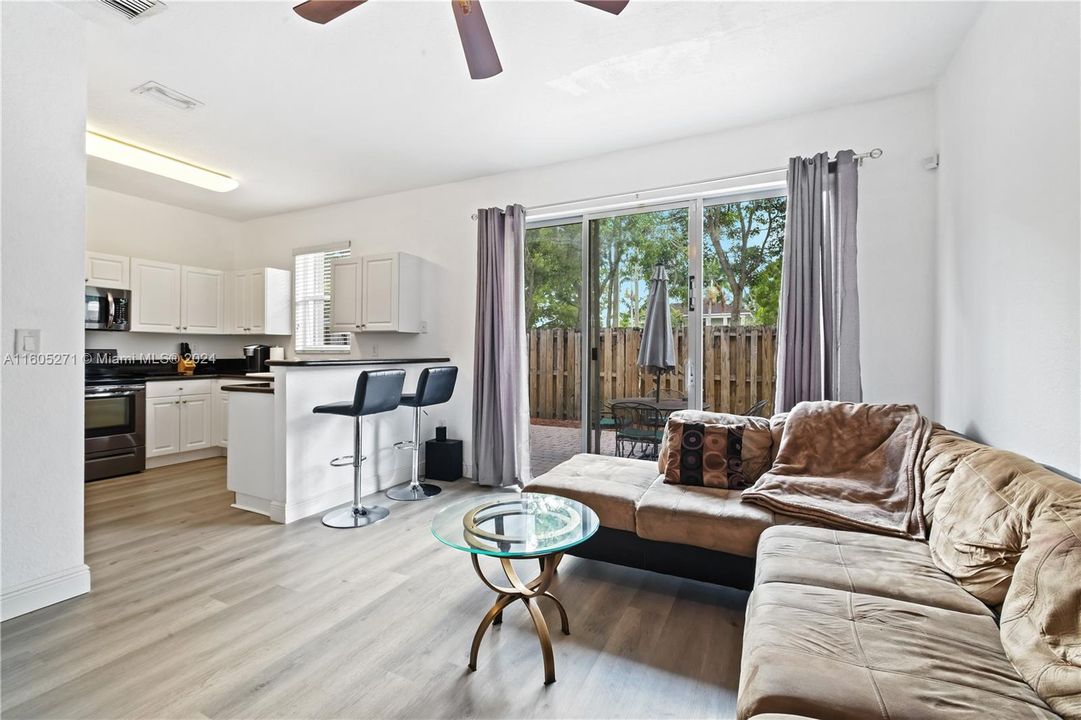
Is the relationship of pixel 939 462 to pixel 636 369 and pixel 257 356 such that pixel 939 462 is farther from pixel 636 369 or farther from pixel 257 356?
pixel 257 356

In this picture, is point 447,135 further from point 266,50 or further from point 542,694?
point 542,694

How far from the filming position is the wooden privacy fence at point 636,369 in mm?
3527

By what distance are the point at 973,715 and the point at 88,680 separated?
2648mm

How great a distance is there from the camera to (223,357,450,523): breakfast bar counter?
3363 mm

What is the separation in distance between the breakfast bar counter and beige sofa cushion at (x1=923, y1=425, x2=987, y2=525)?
3.49m

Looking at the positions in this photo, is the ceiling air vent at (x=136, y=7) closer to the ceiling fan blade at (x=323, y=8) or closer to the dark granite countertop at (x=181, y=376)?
the ceiling fan blade at (x=323, y=8)

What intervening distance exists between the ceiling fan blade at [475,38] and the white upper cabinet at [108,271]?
15.2ft

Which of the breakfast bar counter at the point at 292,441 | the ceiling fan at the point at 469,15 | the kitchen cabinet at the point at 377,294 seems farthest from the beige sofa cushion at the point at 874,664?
the kitchen cabinet at the point at 377,294

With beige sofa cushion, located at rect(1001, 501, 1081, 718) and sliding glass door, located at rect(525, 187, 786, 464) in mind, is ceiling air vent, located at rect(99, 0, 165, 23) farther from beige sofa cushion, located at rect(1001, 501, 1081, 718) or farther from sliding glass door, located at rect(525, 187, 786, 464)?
beige sofa cushion, located at rect(1001, 501, 1081, 718)

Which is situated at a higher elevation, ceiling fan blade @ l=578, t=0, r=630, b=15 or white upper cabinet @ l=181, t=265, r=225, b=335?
ceiling fan blade @ l=578, t=0, r=630, b=15

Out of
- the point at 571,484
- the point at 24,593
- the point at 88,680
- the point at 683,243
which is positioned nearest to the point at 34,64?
the point at 24,593

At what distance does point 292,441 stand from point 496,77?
2.71 metres

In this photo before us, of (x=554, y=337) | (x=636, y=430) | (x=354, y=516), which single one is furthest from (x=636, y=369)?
(x=354, y=516)

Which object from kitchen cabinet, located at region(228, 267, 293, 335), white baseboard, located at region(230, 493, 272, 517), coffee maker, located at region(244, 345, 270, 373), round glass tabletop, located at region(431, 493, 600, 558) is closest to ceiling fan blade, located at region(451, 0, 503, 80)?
round glass tabletop, located at region(431, 493, 600, 558)
